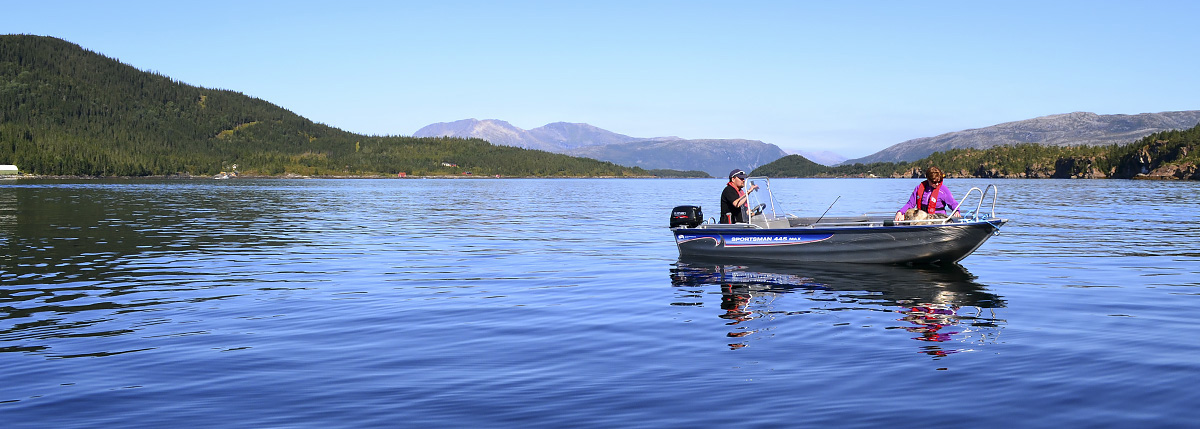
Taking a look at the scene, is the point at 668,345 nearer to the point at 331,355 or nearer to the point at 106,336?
the point at 331,355

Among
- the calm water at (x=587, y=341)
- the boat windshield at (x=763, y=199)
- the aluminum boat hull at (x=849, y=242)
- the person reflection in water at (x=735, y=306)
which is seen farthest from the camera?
the boat windshield at (x=763, y=199)

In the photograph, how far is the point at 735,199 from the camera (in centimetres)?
2428

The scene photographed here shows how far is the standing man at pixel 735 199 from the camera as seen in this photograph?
24.0 meters

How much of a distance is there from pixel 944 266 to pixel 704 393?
1597cm

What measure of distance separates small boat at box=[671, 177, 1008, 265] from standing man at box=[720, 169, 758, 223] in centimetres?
40

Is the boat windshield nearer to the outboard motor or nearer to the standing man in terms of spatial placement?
the standing man

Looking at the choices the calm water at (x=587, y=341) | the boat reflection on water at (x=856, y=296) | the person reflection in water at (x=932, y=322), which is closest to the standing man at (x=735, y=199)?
the boat reflection on water at (x=856, y=296)

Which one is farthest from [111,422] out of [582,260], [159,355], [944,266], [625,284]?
[944,266]

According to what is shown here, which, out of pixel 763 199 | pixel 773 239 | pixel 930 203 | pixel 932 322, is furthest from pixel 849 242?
pixel 932 322

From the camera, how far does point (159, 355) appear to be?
11.8 meters

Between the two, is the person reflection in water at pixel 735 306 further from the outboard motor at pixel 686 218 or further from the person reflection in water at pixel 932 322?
the outboard motor at pixel 686 218

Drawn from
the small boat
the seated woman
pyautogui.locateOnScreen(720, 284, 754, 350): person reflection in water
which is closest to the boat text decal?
the small boat

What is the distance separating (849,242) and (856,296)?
5.29 metres

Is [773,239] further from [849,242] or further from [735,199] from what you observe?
[849,242]
